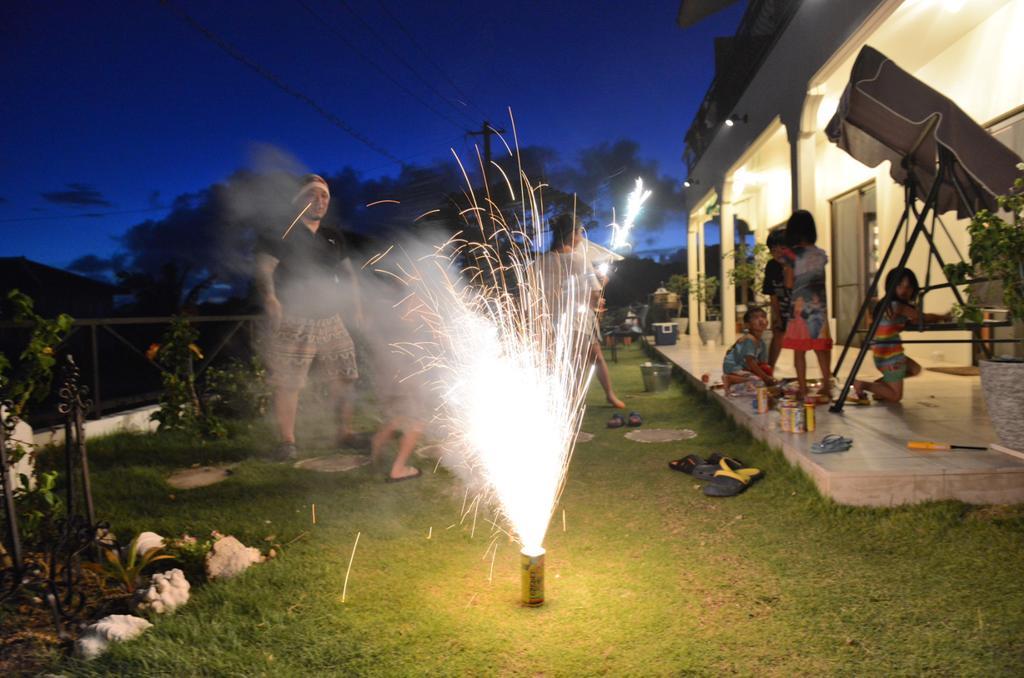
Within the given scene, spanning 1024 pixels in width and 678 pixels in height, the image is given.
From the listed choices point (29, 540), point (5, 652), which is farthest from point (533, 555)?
point (29, 540)

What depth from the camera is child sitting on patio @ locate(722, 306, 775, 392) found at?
6.75 metres

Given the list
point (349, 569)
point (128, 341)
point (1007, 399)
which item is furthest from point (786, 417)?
point (128, 341)

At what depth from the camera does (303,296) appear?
19.2 feet

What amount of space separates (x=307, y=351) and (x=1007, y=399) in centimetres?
534

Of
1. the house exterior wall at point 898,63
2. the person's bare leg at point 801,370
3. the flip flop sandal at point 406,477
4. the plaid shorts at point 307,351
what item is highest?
the house exterior wall at point 898,63

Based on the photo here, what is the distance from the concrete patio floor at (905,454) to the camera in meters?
3.60

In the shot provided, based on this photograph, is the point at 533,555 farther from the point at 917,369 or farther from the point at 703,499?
the point at 917,369

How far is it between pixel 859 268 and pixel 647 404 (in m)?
5.71

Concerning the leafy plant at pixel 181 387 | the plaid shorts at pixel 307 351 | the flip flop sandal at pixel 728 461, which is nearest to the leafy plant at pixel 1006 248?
the flip flop sandal at pixel 728 461

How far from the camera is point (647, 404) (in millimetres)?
8461

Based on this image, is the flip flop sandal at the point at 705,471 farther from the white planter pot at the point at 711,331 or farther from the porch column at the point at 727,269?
the white planter pot at the point at 711,331

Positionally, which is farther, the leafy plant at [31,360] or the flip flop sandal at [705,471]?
the flip flop sandal at [705,471]

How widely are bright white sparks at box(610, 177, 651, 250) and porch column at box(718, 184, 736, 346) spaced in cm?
706

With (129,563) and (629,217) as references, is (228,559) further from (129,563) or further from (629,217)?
(629,217)
